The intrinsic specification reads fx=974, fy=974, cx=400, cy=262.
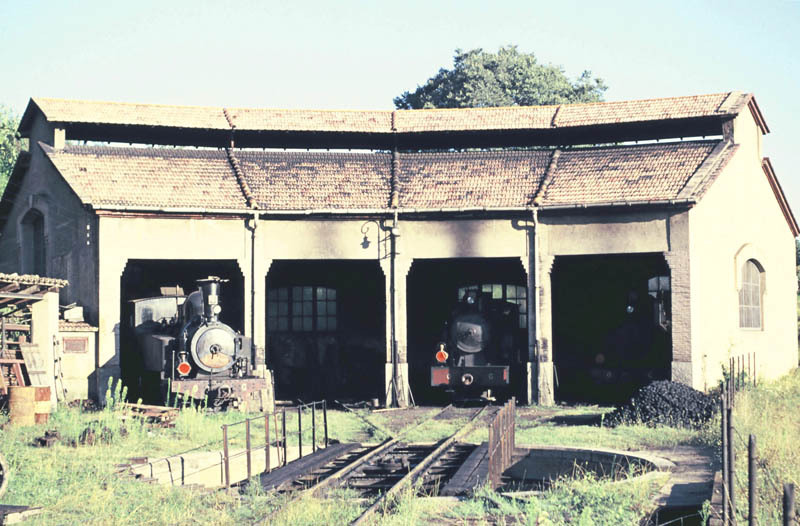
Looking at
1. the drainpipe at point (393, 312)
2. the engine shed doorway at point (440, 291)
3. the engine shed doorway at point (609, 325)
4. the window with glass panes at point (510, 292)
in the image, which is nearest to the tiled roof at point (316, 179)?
the drainpipe at point (393, 312)

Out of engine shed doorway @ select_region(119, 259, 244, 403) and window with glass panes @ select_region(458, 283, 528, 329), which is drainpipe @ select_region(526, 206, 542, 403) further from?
engine shed doorway @ select_region(119, 259, 244, 403)

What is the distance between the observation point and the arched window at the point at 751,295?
23938 mm

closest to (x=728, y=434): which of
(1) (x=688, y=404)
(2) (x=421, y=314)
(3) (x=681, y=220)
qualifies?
(1) (x=688, y=404)

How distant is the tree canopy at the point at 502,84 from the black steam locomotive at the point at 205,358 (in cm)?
2735

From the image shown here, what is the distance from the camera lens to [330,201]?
22328 mm

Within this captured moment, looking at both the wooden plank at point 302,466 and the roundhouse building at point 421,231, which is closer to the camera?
the wooden plank at point 302,466

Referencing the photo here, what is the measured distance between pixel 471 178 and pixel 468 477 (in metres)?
11.6

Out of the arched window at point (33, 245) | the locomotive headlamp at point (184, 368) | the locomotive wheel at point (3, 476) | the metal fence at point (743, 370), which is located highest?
the arched window at point (33, 245)

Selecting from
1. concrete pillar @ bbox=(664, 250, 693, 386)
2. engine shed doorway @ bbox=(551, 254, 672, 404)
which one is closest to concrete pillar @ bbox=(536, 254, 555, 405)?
engine shed doorway @ bbox=(551, 254, 672, 404)

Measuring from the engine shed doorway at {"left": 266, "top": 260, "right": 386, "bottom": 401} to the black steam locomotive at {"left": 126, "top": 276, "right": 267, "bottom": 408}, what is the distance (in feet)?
19.3

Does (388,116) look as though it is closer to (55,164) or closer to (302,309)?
(302,309)

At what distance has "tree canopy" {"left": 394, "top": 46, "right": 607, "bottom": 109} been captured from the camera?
45.6 meters

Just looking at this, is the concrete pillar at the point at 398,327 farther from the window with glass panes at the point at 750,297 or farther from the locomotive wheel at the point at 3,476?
the locomotive wheel at the point at 3,476

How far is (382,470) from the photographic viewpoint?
14.2 meters
